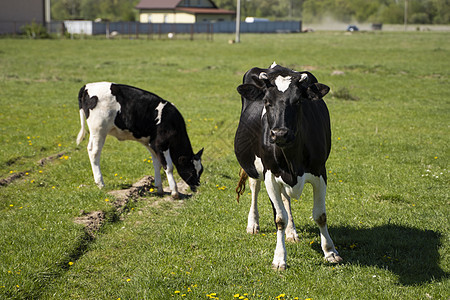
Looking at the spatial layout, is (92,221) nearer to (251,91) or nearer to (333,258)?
(251,91)

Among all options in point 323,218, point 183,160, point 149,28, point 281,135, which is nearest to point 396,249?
point 323,218

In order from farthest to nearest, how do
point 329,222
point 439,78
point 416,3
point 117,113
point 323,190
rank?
point 416,3 → point 439,78 → point 117,113 → point 329,222 → point 323,190

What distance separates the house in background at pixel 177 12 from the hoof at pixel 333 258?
299ft

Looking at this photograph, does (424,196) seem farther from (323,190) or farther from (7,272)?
(7,272)

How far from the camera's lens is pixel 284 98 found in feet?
18.5

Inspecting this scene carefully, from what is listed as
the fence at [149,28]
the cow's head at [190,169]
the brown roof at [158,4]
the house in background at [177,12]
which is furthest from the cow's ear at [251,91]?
the brown roof at [158,4]

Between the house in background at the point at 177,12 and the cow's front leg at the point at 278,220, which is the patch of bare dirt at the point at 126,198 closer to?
the cow's front leg at the point at 278,220

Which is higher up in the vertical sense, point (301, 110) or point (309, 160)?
point (301, 110)

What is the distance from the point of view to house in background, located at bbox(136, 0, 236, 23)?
9588 centimetres

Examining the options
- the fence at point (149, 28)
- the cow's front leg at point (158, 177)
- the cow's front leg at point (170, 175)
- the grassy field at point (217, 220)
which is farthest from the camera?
the fence at point (149, 28)

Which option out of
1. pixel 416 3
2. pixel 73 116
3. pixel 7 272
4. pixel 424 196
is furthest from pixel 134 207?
pixel 416 3

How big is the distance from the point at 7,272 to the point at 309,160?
12.3ft

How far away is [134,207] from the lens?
8.82 metres

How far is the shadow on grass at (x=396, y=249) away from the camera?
6141mm
